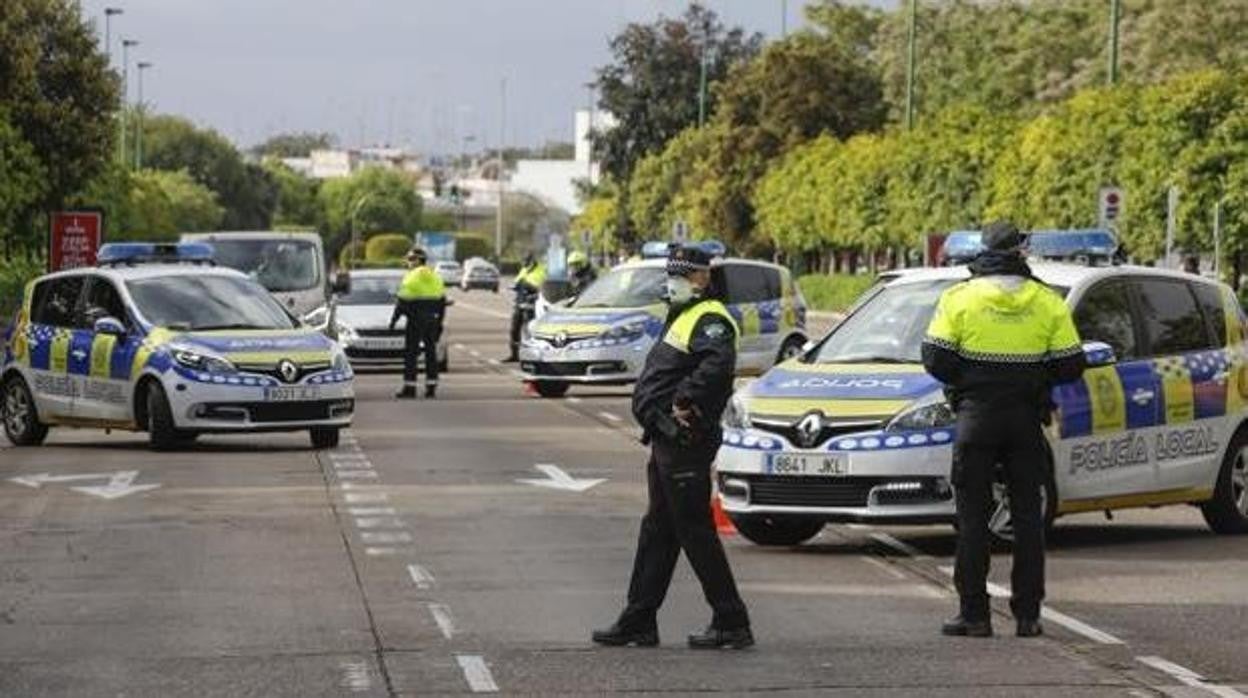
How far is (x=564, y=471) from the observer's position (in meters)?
22.6

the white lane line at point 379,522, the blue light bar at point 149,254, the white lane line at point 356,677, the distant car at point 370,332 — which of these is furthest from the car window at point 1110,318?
the distant car at point 370,332

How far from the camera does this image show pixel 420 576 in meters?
15.1

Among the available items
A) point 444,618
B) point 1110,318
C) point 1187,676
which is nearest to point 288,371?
point 1110,318

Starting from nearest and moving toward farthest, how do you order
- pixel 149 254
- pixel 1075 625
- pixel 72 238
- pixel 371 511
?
1. pixel 1075 625
2. pixel 371 511
3. pixel 149 254
4. pixel 72 238

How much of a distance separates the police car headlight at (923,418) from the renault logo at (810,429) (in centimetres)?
38

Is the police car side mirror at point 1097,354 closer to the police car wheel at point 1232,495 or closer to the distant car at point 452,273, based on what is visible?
the police car wheel at point 1232,495

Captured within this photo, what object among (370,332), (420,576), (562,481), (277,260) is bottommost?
(370,332)

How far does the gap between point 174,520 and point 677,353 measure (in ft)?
22.6

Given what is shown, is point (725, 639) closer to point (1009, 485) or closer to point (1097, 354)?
point (1009, 485)

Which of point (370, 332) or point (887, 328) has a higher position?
point (887, 328)

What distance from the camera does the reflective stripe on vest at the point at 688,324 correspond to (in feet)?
40.2

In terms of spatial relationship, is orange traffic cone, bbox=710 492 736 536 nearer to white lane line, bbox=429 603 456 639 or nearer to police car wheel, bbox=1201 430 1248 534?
police car wheel, bbox=1201 430 1248 534

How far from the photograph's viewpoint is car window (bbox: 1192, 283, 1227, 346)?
1816cm

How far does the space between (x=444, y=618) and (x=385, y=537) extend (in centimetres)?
385
